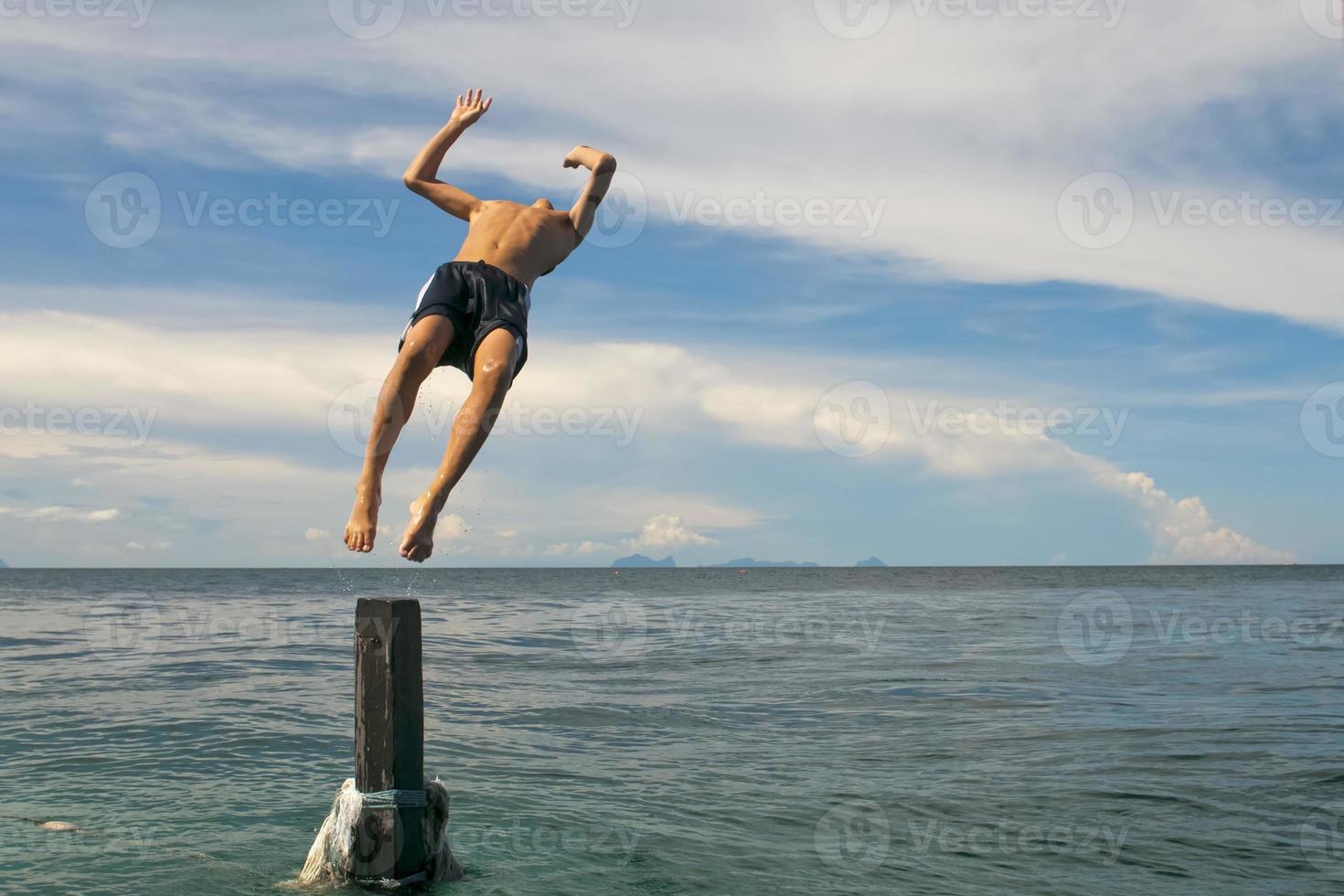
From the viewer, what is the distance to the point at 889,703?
18.5 meters

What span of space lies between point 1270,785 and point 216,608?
168 ft

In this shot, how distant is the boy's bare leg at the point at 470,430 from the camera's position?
232 inches

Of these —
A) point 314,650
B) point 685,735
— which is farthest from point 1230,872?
point 314,650

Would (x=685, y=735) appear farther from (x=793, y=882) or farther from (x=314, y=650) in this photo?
(x=314, y=650)

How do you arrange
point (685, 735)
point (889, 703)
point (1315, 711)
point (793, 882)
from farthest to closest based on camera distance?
point (889, 703)
point (1315, 711)
point (685, 735)
point (793, 882)
